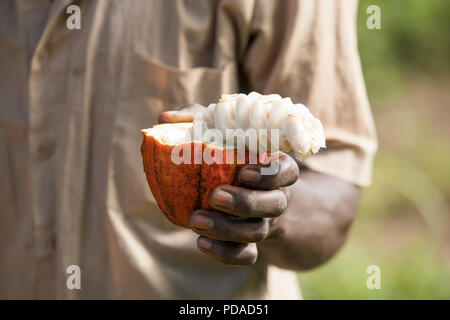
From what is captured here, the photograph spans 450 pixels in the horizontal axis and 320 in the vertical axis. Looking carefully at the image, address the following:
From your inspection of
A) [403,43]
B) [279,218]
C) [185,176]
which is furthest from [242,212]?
[403,43]

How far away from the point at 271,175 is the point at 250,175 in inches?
1.4

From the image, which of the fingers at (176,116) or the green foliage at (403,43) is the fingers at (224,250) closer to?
the fingers at (176,116)

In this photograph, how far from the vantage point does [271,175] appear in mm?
976

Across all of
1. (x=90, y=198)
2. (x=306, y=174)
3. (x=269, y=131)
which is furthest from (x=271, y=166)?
(x=90, y=198)

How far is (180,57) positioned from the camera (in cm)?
135

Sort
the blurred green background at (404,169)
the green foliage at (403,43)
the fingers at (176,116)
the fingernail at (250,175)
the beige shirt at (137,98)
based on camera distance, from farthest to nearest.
Result: the green foliage at (403,43)
the blurred green background at (404,169)
the beige shirt at (137,98)
the fingers at (176,116)
the fingernail at (250,175)

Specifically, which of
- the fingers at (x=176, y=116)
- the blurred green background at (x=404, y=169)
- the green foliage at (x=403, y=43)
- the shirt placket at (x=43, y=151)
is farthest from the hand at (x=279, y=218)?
the green foliage at (x=403, y=43)

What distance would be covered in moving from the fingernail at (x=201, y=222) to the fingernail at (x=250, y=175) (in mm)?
92

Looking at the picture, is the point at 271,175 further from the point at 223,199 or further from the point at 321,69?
the point at 321,69

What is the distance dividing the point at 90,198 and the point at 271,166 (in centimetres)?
56

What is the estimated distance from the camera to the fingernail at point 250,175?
966 mm

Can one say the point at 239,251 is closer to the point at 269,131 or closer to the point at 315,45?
the point at 269,131

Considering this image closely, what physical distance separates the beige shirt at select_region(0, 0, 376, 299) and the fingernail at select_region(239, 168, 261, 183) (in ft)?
1.39
